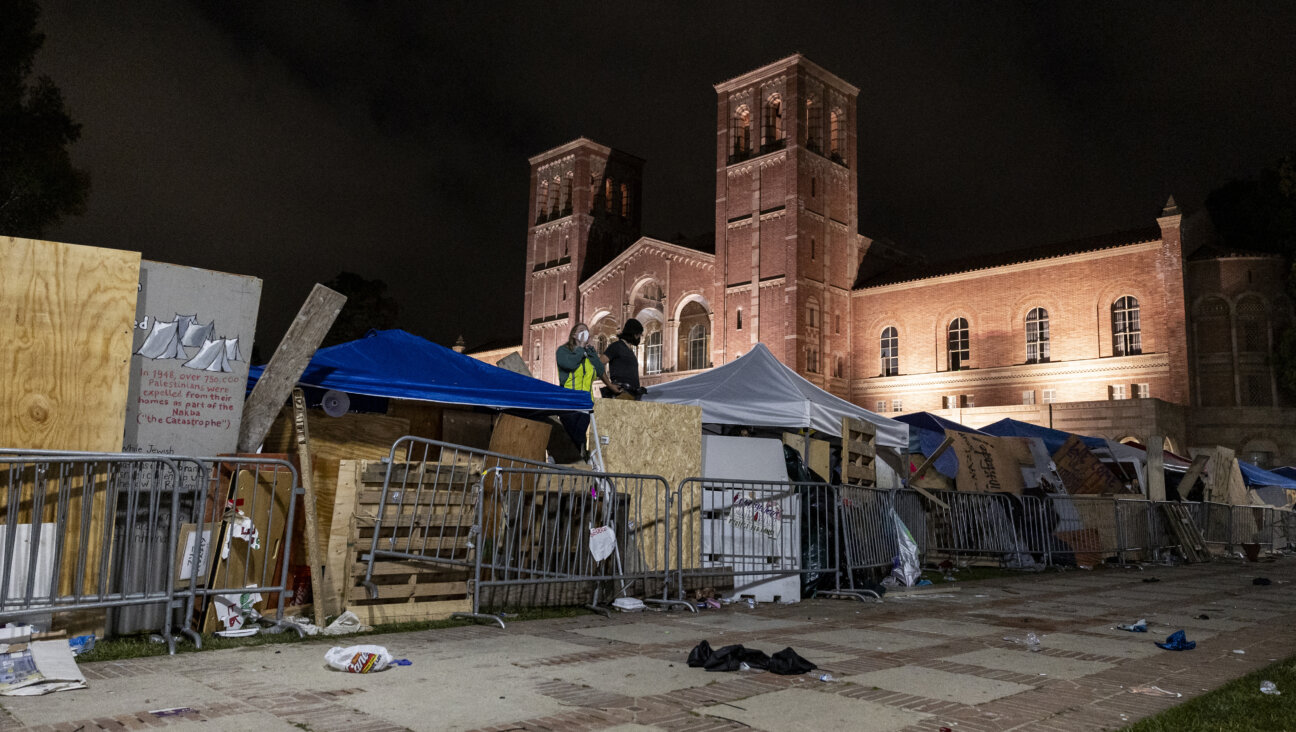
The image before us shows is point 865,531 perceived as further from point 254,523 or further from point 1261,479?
point 1261,479

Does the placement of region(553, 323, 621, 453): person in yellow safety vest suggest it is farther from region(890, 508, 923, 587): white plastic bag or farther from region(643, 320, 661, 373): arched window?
region(643, 320, 661, 373): arched window

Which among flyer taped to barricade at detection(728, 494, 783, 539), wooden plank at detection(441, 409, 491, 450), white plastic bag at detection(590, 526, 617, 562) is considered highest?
wooden plank at detection(441, 409, 491, 450)

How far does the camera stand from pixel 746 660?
4965mm

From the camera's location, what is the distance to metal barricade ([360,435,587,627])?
247 inches

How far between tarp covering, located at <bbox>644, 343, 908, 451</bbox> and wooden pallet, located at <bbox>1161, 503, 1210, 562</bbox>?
684 cm

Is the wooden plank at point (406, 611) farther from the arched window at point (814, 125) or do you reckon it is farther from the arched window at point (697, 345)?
the arched window at point (814, 125)

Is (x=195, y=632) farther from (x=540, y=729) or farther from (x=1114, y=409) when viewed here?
(x=1114, y=409)

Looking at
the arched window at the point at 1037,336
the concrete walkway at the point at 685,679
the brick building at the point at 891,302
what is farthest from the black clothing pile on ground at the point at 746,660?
the arched window at the point at 1037,336

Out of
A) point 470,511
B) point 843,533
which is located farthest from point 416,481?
point 843,533

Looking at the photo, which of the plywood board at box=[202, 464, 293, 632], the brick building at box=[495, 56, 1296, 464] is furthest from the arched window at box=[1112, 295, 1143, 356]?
the plywood board at box=[202, 464, 293, 632]

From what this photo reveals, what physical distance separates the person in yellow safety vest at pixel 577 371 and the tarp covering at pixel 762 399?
0.91 meters

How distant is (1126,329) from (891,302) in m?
11.0

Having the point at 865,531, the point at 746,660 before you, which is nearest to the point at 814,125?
the point at 865,531

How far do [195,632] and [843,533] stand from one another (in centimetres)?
625
